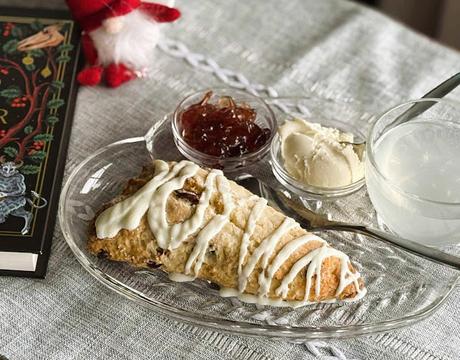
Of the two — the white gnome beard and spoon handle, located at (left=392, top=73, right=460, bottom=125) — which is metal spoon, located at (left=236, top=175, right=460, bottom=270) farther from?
the white gnome beard

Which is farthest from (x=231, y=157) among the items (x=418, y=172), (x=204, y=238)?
(x=418, y=172)

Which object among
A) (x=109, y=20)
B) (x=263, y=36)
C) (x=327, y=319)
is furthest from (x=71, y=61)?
(x=327, y=319)

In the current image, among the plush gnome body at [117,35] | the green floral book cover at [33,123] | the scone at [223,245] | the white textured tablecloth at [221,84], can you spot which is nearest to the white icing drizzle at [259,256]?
the scone at [223,245]

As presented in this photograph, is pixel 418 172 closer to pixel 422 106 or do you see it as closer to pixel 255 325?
pixel 422 106

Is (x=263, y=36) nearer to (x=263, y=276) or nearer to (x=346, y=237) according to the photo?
(x=346, y=237)

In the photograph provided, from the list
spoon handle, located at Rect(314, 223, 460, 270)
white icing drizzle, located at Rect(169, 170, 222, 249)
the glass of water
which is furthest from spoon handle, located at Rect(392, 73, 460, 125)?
white icing drizzle, located at Rect(169, 170, 222, 249)

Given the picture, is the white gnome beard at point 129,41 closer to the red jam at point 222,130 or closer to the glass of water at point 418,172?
the red jam at point 222,130
